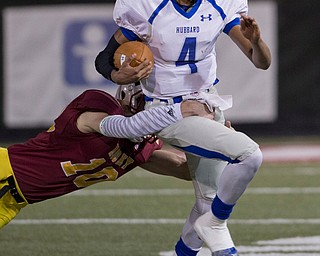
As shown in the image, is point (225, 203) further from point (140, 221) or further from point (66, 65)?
point (66, 65)

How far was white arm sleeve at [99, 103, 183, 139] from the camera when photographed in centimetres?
463

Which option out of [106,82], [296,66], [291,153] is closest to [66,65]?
[106,82]

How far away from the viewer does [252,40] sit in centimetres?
456

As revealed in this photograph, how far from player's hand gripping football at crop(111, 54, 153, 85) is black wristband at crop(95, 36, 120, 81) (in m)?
0.15

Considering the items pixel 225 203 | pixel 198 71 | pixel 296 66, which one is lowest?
pixel 296 66

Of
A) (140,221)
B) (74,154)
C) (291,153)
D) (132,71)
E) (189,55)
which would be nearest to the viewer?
(132,71)

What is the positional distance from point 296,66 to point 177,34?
19.8 ft

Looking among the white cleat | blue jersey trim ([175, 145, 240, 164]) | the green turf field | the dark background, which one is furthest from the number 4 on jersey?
the dark background

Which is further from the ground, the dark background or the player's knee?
the player's knee

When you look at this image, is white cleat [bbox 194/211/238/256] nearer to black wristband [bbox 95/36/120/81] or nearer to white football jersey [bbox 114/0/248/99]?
white football jersey [bbox 114/0/248/99]

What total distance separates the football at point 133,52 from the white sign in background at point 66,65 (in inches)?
220

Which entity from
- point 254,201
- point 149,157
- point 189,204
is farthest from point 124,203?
point 149,157

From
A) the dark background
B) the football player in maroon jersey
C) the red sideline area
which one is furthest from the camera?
the dark background

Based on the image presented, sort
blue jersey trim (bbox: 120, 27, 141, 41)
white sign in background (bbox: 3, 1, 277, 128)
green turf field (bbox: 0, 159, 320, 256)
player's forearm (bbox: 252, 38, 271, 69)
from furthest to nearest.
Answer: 1. white sign in background (bbox: 3, 1, 277, 128)
2. green turf field (bbox: 0, 159, 320, 256)
3. blue jersey trim (bbox: 120, 27, 141, 41)
4. player's forearm (bbox: 252, 38, 271, 69)
